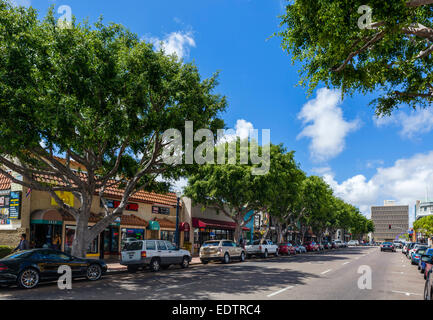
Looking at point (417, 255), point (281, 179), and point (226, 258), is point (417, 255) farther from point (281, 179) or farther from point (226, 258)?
point (226, 258)

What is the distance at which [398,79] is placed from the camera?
51.1ft

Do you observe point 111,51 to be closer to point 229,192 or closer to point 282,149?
point 229,192

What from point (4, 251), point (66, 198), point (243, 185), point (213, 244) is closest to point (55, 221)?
point (66, 198)

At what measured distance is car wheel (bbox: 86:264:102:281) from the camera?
606 inches

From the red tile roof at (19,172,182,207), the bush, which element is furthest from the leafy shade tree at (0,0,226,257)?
the red tile roof at (19,172,182,207)

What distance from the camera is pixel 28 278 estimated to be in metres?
13.0

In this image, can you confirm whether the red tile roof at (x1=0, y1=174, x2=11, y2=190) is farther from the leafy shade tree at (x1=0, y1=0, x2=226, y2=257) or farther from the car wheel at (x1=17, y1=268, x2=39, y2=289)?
the car wheel at (x1=17, y1=268, x2=39, y2=289)

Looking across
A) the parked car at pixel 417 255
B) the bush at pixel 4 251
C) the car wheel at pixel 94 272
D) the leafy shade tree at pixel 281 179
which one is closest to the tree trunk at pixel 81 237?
the car wheel at pixel 94 272

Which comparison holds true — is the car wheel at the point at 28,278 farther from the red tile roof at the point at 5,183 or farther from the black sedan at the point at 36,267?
the red tile roof at the point at 5,183

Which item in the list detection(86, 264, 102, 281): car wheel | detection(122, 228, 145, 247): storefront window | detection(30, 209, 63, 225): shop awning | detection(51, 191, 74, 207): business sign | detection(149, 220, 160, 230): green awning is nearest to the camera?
detection(86, 264, 102, 281): car wheel

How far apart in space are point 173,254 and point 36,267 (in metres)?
9.44

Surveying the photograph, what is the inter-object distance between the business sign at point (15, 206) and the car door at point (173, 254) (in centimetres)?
851
